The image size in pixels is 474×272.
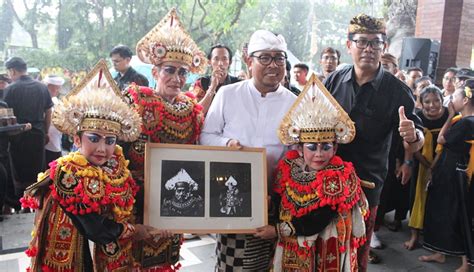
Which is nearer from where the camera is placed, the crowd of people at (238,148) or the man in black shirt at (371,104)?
the crowd of people at (238,148)

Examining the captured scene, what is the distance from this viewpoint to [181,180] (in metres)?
2.34

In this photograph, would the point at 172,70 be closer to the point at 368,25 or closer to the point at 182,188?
the point at 182,188

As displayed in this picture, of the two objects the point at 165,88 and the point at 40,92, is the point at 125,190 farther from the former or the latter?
the point at 40,92

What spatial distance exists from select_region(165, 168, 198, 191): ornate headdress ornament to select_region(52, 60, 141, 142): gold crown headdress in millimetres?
350

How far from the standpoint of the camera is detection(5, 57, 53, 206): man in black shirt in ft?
18.3

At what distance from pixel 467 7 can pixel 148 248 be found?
900 centimetres

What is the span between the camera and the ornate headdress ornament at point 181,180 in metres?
2.31

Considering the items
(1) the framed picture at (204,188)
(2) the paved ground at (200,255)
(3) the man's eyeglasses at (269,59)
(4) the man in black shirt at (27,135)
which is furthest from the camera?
(4) the man in black shirt at (27,135)

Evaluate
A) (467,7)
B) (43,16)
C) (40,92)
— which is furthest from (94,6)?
(467,7)

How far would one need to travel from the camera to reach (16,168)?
5.58 metres

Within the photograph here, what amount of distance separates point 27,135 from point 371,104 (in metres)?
4.97

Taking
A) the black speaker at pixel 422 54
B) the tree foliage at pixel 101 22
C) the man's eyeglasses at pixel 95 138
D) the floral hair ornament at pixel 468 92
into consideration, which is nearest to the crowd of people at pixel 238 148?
the man's eyeglasses at pixel 95 138

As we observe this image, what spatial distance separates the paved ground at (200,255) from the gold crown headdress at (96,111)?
85.5 inches

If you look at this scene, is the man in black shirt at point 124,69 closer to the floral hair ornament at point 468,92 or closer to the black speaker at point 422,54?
the floral hair ornament at point 468,92
